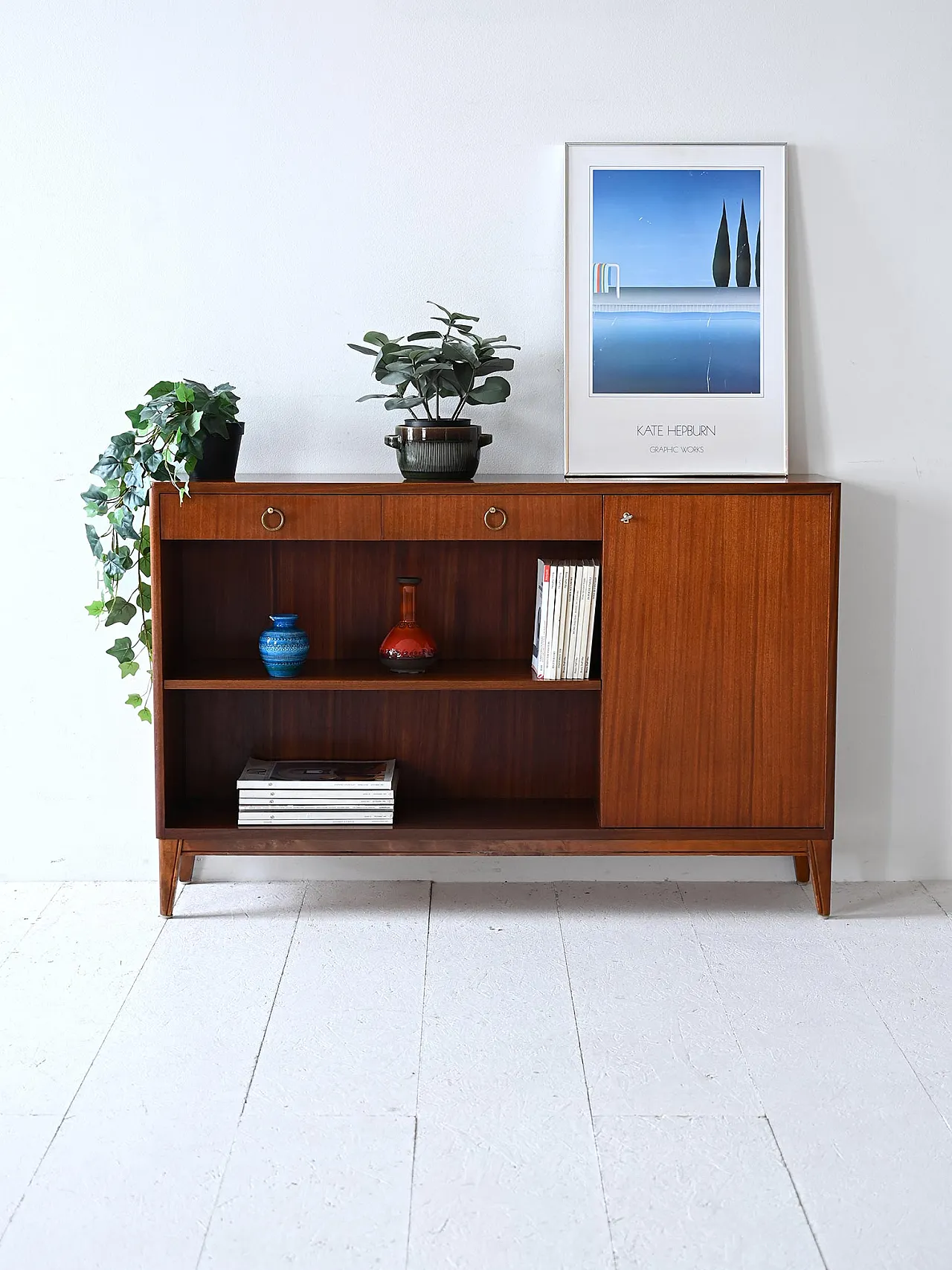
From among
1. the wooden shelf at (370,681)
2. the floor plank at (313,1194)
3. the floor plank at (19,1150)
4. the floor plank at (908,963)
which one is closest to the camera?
the floor plank at (313,1194)

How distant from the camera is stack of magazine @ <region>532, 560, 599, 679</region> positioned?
257cm

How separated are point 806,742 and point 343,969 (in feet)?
3.63

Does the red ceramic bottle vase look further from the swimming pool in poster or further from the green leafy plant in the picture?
the swimming pool in poster

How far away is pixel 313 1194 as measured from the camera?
1691mm

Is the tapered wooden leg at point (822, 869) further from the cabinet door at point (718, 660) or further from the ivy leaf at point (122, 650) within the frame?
the ivy leaf at point (122, 650)

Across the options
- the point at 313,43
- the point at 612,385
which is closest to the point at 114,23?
the point at 313,43

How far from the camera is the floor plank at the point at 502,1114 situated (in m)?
1.61

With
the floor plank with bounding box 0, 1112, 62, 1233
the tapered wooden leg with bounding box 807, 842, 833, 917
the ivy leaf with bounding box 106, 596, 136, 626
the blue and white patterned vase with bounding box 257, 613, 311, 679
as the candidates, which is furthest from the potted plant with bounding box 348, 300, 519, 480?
the floor plank with bounding box 0, 1112, 62, 1233

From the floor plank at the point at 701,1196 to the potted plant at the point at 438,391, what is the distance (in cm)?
136

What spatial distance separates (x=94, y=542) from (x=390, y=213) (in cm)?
101

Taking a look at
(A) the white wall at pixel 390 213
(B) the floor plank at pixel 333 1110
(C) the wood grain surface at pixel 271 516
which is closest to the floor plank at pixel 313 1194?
(B) the floor plank at pixel 333 1110

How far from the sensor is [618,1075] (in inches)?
79.4

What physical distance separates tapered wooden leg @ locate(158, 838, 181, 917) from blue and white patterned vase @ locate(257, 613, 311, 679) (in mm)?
450

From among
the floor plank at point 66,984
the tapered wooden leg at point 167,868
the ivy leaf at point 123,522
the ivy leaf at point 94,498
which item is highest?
the ivy leaf at point 94,498
